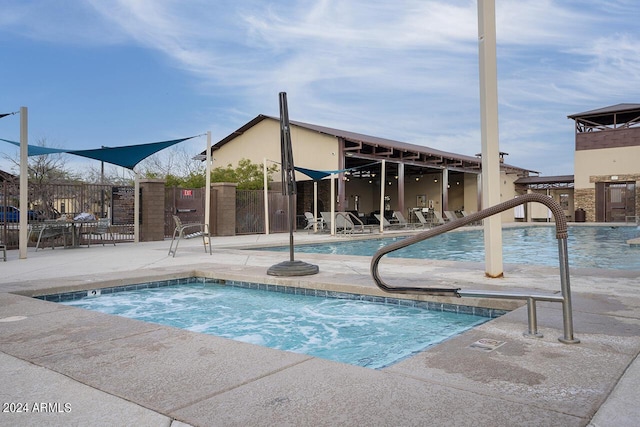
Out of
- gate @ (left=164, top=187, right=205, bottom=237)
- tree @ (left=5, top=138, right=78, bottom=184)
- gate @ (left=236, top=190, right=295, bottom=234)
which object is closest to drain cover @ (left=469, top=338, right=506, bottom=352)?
gate @ (left=164, top=187, right=205, bottom=237)

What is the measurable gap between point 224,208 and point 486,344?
1269 cm

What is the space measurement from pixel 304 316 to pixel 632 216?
2330 cm

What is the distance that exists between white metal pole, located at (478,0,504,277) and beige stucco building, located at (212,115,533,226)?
390 inches

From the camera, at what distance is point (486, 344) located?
2455mm

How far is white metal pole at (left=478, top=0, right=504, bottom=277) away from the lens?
14.8 feet

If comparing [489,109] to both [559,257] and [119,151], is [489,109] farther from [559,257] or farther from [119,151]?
[119,151]

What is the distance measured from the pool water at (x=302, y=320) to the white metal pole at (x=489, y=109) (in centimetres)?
125

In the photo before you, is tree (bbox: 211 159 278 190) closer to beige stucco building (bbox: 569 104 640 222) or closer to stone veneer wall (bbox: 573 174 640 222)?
stone veneer wall (bbox: 573 174 640 222)

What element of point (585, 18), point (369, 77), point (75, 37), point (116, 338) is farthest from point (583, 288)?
point (75, 37)

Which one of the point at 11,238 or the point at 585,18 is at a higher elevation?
the point at 585,18

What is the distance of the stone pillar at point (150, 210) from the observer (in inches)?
491

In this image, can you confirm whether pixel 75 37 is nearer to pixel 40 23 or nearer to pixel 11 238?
pixel 40 23

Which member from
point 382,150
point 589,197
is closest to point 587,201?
point 589,197

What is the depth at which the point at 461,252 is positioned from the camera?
9.99m
